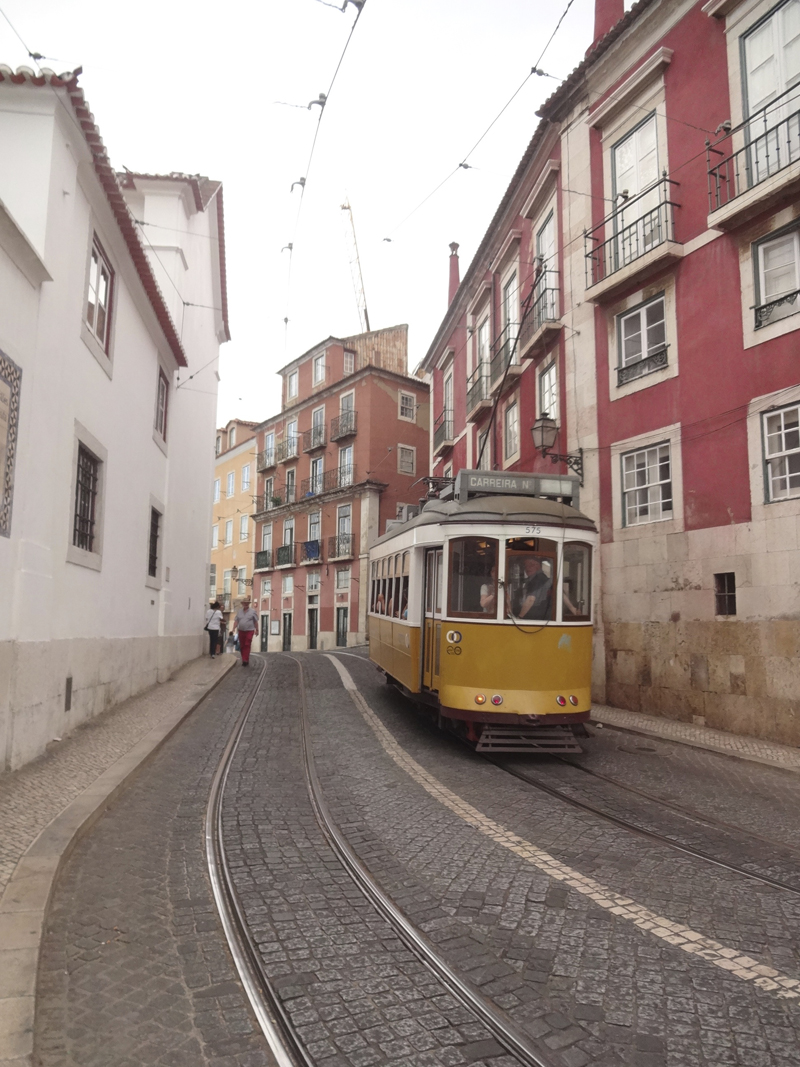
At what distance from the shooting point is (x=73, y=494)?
927 centimetres

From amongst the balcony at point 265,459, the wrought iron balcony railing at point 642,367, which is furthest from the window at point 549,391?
the balcony at point 265,459

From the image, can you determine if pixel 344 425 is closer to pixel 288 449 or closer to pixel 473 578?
pixel 288 449

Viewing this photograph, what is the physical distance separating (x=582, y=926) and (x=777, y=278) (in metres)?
10.0

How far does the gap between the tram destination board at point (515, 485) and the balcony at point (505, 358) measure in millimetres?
8248

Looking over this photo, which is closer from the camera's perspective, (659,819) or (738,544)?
(659,819)

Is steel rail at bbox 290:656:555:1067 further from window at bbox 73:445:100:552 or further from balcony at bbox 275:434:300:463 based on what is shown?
balcony at bbox 275:434:300:463

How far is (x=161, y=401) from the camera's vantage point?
51.0ft

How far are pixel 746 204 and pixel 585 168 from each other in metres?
5.18

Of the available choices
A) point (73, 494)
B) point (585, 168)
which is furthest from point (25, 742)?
point (585, 168)

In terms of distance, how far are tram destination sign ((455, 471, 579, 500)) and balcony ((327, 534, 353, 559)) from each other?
27303 mm

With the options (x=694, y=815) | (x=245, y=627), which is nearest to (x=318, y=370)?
(x=245, y=627)

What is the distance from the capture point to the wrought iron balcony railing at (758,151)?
35.3ft

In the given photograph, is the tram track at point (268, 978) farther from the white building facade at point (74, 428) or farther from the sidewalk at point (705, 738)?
the sidewalk at point (705, 738)

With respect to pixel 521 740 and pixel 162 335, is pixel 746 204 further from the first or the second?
→ pixel 162 335
